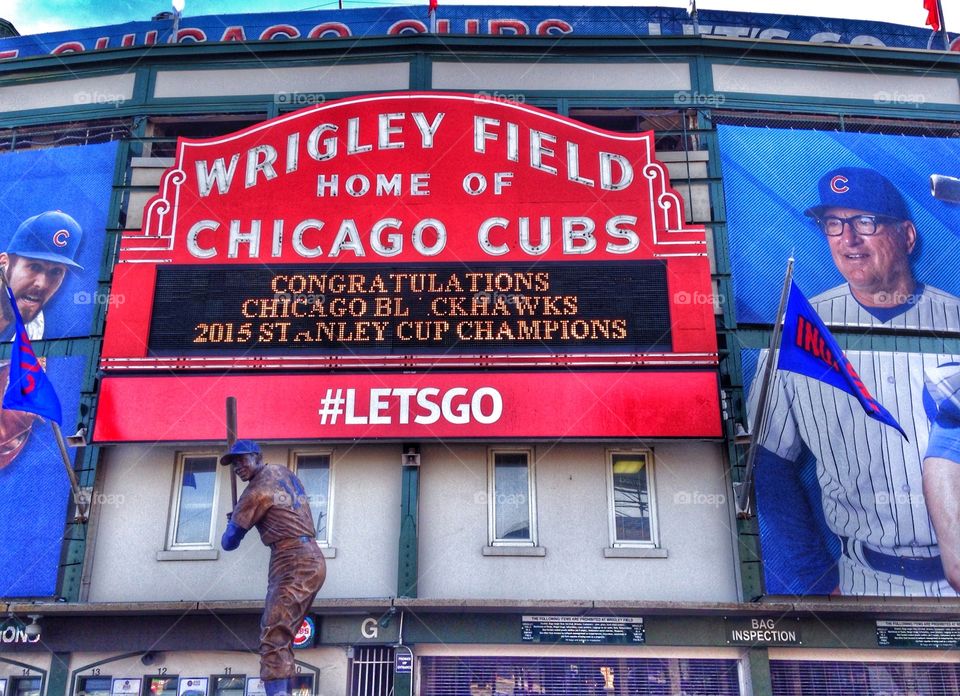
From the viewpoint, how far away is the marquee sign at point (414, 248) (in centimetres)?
1391

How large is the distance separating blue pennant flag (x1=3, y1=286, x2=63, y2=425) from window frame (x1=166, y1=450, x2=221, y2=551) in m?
2.02

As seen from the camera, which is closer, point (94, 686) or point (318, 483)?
point (94, 686)

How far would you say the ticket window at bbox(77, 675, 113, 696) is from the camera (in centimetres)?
1335

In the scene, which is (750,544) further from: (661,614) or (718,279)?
(718,279)

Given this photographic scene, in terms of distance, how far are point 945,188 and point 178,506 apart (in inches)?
556

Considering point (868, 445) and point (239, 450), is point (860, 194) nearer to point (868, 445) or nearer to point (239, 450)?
point (868, 445)

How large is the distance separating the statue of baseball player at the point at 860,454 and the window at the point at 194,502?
8.45 meters

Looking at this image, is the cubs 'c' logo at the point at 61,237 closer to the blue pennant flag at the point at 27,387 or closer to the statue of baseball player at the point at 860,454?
the blue pennant flag at the point at 27,387

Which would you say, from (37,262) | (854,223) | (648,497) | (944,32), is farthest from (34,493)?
(944,32)

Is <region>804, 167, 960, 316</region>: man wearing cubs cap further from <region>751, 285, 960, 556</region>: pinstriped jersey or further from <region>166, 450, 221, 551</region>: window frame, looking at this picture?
<region>166, 450, 221, 551</region>: window frame

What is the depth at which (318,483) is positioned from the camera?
14.4 metres

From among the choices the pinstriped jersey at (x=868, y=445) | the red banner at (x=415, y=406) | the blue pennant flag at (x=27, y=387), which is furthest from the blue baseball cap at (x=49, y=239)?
the pinstriped jersey at (x=868, y=445)

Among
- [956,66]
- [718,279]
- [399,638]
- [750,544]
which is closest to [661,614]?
[750,544]

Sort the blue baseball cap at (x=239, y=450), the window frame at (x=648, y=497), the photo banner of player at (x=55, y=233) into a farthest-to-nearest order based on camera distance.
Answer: the photo banner of player at (x=55, y=233)
the window frame at (x=648, y=497)
the blue baseball cap at (x=239, y=450)
